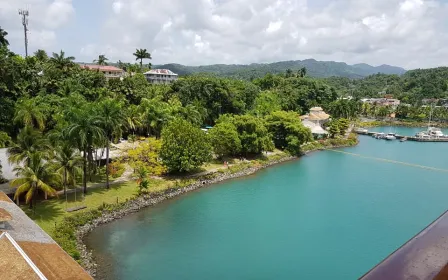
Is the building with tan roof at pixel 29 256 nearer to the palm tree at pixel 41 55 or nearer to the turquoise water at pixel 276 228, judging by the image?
the turquoise water at pixel 276 228

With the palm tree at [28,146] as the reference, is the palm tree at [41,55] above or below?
above

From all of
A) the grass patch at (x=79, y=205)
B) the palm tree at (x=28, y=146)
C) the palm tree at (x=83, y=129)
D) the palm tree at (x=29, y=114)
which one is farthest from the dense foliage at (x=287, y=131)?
the palm tree at (x=28, y=146)

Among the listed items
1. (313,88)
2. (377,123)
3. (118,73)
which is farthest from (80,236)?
(377,123)

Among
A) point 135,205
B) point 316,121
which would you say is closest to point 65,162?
point 135,205

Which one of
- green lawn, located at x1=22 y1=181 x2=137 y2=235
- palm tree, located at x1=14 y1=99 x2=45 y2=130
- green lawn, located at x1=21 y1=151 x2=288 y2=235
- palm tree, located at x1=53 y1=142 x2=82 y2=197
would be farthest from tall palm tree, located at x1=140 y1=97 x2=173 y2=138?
palm tree, located at x1=53 y1=142 x2=82 y2=197

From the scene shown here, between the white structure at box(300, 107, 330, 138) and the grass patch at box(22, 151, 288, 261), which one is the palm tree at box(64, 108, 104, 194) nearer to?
the grass patch at box(22, 151, 288, 261)

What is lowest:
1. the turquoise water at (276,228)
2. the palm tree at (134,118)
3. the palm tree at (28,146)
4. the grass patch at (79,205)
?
the turquoise water at (276,228)

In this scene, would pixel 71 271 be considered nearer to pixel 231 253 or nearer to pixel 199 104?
pixel 231 253
